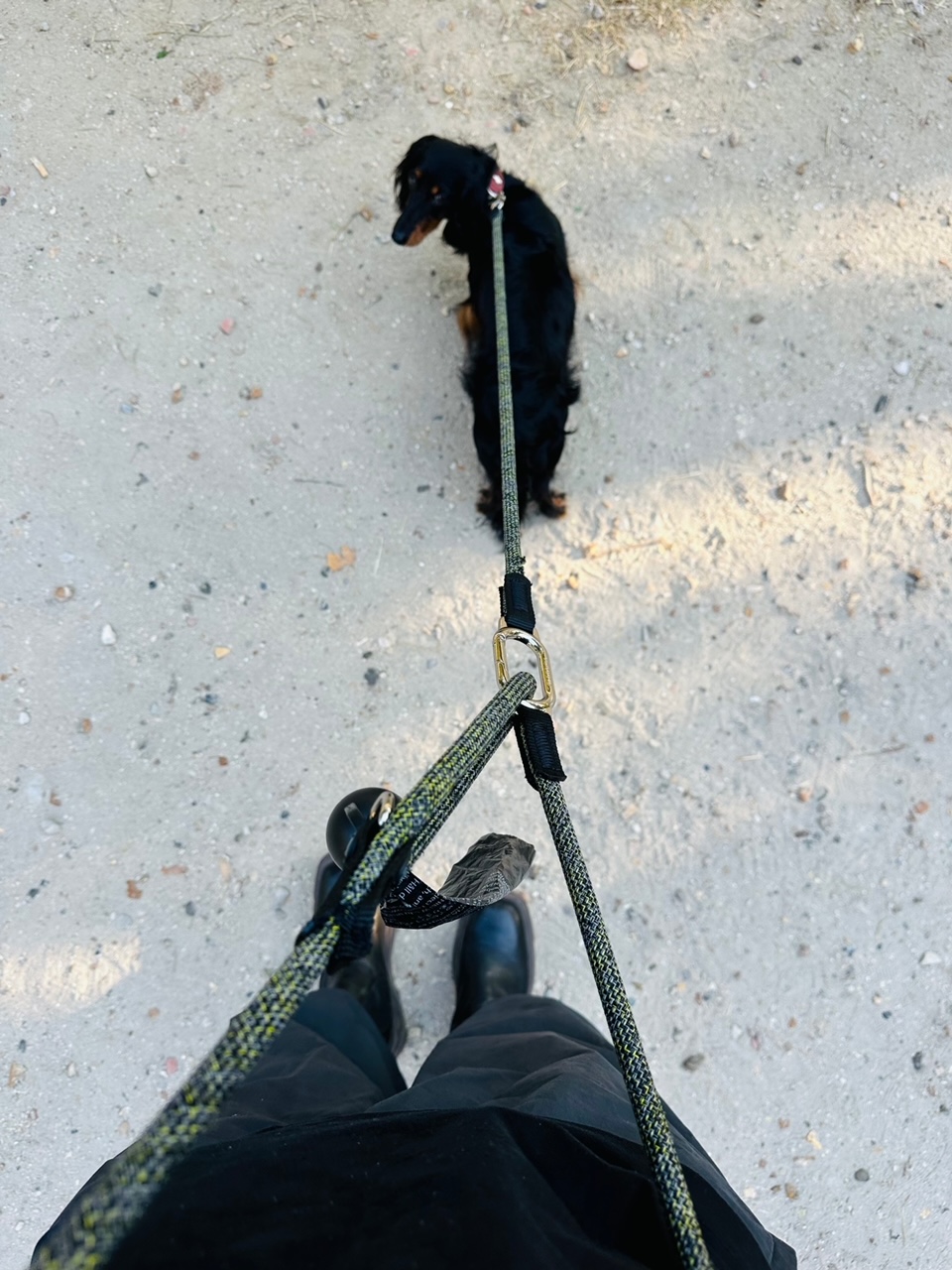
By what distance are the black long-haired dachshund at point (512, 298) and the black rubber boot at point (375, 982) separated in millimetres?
1189

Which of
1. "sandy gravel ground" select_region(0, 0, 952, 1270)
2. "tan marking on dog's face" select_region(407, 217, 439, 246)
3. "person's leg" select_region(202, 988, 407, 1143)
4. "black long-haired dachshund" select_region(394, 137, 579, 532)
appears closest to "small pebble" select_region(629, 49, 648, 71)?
"sandy gravel ground" select_region(0, 0, 952, 1270)

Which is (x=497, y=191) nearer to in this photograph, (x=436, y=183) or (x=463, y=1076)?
(x=436, y=183)

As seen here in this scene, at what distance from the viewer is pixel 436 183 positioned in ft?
7.95

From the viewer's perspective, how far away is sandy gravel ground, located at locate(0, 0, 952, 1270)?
2381 millimetres

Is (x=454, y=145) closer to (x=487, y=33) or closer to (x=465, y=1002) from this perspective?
(x=487, y=33)

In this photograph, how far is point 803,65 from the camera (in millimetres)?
2795

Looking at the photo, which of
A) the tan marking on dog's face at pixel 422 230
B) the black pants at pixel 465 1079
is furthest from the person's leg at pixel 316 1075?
the tan marking on dog's face at pixel 422 230

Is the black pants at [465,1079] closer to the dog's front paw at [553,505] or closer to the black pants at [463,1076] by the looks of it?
the black pants at [463,1076]

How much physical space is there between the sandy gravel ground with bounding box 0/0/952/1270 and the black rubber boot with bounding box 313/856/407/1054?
0.11 metres

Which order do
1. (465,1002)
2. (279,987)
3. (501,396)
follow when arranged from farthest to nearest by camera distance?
(465,1002), (501,396), (279,987)

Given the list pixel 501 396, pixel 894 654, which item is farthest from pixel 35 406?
pixel 894 654

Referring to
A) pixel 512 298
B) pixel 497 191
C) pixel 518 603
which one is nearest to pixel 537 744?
pixel 518 603

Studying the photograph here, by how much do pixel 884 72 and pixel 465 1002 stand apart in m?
3.30

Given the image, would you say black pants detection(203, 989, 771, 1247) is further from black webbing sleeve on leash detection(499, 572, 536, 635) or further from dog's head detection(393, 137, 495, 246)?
dog's head detection(393, 137, 495, 246)
